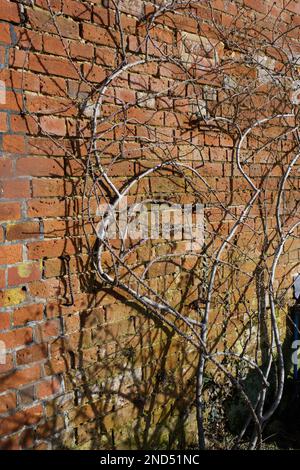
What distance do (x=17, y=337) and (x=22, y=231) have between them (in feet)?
1.62

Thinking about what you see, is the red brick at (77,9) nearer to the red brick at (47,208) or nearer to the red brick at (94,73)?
the red brick at (94,73)

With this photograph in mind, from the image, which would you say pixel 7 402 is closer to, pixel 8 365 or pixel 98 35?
pixel 8 365

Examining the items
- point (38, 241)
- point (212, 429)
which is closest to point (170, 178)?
point (38, 241)

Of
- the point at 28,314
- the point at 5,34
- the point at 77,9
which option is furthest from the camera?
the point at 77,9

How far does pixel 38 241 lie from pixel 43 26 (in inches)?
40.0

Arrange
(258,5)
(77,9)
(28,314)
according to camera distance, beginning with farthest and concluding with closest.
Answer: (258,5) < (77,9) < (28,314)

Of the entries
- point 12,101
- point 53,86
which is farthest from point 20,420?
point 53,86

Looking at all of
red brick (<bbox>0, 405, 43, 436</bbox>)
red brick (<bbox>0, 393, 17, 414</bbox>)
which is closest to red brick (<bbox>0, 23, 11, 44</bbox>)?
red brick (<bbox>0, 393, 17, 414</bbox>)

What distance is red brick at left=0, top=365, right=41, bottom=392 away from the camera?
1.86 meters

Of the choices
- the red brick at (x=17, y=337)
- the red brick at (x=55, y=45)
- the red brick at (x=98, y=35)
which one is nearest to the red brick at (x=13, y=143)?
the red brick at (x=55, y=45)

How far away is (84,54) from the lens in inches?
81.8

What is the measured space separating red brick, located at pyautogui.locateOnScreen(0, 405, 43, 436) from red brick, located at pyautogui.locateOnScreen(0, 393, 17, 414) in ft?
0.14

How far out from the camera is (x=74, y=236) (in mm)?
2080

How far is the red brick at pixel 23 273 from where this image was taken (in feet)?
6.13
